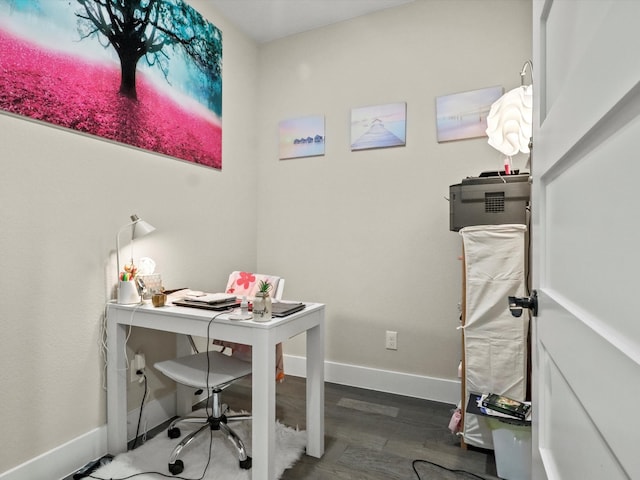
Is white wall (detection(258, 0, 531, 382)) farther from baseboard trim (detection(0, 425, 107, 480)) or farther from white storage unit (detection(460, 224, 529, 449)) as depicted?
baseboard trim (detection(0, 425, 107, 480))

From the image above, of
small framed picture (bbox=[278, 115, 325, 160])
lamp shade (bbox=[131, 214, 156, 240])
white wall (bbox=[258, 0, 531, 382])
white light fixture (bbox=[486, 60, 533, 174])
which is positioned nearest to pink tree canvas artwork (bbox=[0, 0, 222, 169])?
lamp shade (bbox=[131, 214, 156, 240])

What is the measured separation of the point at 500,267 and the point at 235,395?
1923mm

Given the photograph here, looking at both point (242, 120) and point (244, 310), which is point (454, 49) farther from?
point (244, 310)

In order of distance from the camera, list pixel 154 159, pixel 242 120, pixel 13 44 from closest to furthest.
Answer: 1. pixel 13 44
2. pixel 154 159
3. pixel 242 120

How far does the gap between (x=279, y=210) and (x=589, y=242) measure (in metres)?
2.62

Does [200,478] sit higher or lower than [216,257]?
lower

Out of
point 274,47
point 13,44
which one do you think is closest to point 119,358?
point 13,44

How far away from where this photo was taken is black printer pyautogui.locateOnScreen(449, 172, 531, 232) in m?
1.85

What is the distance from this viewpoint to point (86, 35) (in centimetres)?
182

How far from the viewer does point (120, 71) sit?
6.52 ft

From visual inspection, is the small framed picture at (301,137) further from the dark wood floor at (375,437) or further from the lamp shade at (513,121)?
the dark wood floor at (375,437)

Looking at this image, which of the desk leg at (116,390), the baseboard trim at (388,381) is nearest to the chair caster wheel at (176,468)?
the desk leg at (116,390)

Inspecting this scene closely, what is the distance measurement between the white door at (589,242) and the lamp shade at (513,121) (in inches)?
38.6

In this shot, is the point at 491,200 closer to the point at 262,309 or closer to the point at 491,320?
the point at 491,320
